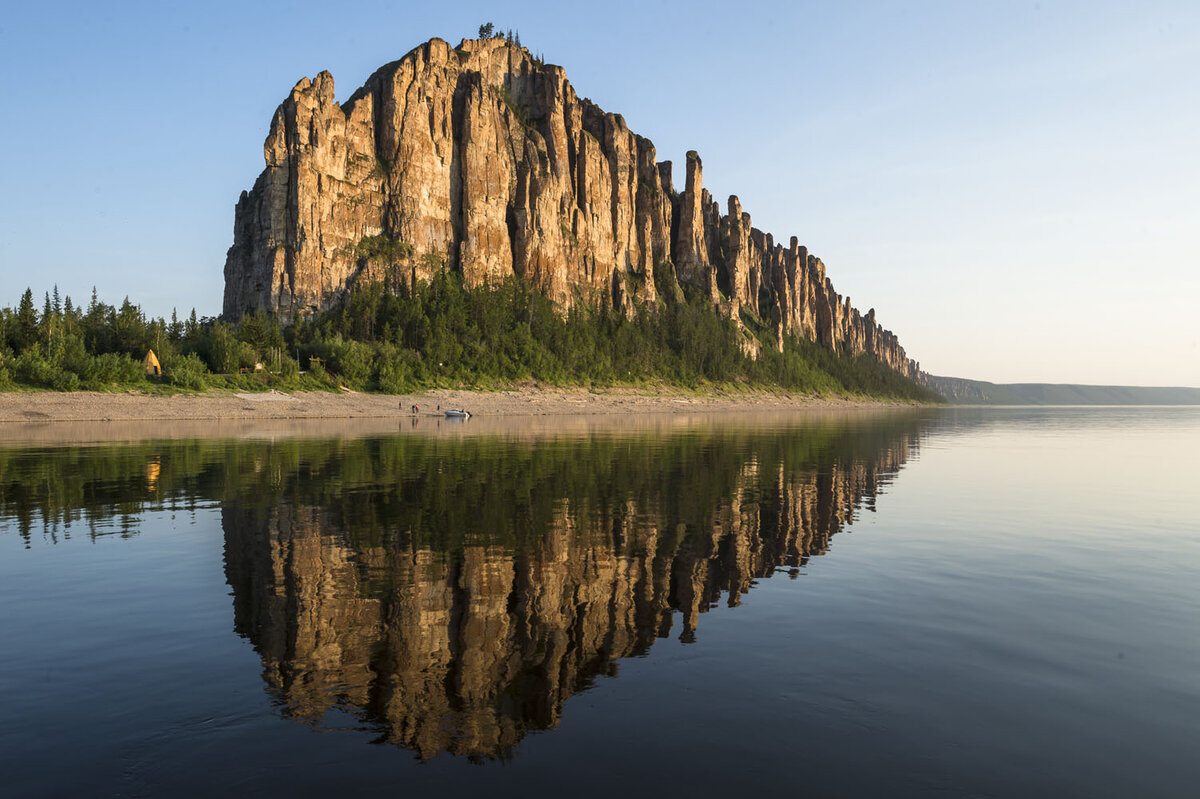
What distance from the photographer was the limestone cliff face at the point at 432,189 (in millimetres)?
133250

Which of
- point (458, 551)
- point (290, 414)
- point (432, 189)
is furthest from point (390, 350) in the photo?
point (458, 551)

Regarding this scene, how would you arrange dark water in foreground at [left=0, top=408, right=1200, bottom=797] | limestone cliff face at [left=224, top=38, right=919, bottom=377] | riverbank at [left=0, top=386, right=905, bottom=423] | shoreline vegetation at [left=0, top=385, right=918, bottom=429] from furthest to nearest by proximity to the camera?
limestone cliff face at [left=224, top=38, right=919, bottom=377], riverbank at [left=0, top=386, right=905, bottom=423], shoreline vegetation at [left=0, top=385, right=918, bottom=429], dark water in foreground at [left=0, top=408, right=1200, bottom=797]

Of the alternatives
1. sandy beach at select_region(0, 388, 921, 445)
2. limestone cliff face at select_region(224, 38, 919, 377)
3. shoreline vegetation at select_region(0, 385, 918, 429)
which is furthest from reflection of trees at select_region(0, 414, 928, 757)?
limestone cliff face at select_region(224, 38, 919, 377)

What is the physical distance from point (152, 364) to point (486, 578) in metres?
88.2

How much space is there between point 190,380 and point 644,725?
85.8m

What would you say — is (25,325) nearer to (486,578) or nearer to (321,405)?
(321,405)

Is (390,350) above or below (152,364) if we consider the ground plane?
above

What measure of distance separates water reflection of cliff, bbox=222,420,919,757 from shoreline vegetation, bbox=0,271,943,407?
64.1 m

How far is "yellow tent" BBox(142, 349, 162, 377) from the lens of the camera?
269ft

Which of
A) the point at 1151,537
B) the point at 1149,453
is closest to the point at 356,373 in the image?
the point at 1149,453

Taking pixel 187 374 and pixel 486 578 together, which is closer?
pixel 486 578

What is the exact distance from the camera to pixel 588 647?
10.1 meters

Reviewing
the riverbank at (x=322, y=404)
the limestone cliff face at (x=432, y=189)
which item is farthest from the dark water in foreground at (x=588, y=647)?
the limestone cliff face at (x=432, y=189)

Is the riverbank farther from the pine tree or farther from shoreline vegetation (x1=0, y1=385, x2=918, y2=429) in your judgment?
the pine tree
